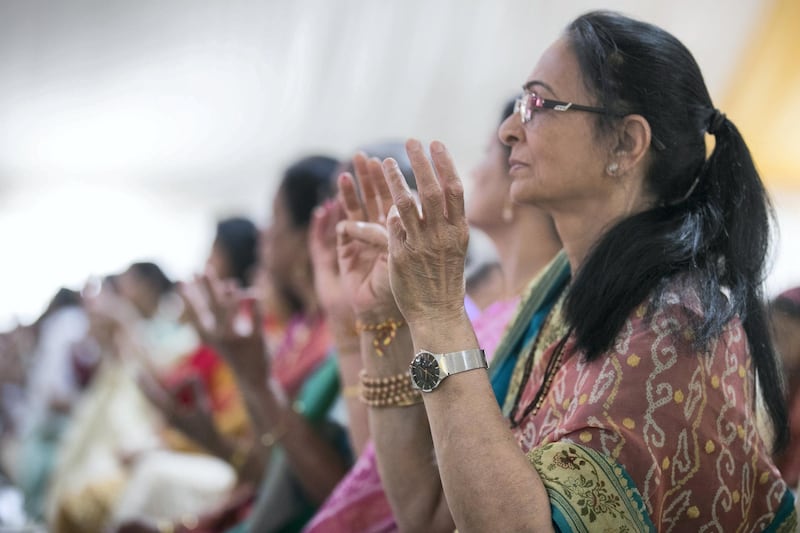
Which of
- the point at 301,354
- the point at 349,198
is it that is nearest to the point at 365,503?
the point at 349,198

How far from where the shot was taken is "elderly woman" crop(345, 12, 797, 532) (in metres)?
1.22

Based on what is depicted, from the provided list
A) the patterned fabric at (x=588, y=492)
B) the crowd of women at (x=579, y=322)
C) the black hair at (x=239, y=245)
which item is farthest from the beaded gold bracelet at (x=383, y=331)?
the black hair at (x=239, y=245)

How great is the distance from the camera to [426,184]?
1.24 m

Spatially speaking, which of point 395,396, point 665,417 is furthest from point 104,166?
point 665,417

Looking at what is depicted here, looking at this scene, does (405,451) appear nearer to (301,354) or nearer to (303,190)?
(301,354)

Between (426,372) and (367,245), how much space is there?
Answer: 1.81 ft

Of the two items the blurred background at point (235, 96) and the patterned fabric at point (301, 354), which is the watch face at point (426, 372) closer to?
the patterned fabric at point (301, 354)

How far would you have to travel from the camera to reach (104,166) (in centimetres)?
753

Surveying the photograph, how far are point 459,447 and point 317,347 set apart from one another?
1657 millimetres

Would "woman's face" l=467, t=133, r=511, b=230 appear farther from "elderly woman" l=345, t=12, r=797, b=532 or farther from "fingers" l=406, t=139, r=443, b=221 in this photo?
"fingers" l=406, t=139, r=443, b=221

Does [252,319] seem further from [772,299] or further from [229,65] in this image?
[229,65]

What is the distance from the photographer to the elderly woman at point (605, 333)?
122 centimetres

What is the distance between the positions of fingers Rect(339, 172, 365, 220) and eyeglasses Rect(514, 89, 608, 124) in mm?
425

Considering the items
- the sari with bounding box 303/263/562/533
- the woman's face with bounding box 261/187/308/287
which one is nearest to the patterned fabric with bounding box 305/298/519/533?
the sari with bounding box 303/263/562/533
